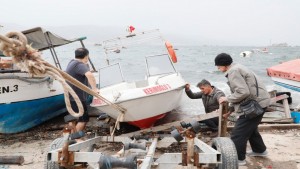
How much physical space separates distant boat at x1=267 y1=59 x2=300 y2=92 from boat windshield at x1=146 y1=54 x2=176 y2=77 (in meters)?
5.06

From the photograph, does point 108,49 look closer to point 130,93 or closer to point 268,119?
point 130,93

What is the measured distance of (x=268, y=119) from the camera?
26.5ft

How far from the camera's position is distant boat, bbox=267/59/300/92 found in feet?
34.6

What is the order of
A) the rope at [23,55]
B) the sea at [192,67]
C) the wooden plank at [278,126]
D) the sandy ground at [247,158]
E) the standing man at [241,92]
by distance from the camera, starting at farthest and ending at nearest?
the sea at [192,67], the wooden plank at [278,126], the sandy ground at [247,158], the standing man at [241,92], the rope at [23,55]

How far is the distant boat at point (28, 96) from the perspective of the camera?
22.6 ft

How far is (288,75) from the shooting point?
1092 centimetres

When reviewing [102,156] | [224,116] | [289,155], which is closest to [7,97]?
[102,156]

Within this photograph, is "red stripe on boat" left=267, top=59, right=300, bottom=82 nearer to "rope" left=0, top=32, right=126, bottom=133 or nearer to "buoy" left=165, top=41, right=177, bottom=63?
"buoy" left=165, top=41, right=177, bottom=63

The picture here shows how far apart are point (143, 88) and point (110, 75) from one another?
1658 mm

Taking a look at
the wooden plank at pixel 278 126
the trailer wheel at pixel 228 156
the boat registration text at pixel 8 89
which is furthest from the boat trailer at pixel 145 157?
the wooden plank at pixel 278 126

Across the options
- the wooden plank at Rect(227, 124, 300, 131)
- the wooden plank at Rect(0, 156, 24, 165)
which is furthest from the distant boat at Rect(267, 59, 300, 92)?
the wooden plank at Rect(0, 156, 24, 165)

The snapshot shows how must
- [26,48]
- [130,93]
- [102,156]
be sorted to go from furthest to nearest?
[130,93], [102,156], [26,48]

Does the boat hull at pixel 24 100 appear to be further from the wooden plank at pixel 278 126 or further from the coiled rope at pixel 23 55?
the wooden plank at pixel 278 126

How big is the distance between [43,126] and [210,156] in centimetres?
589
